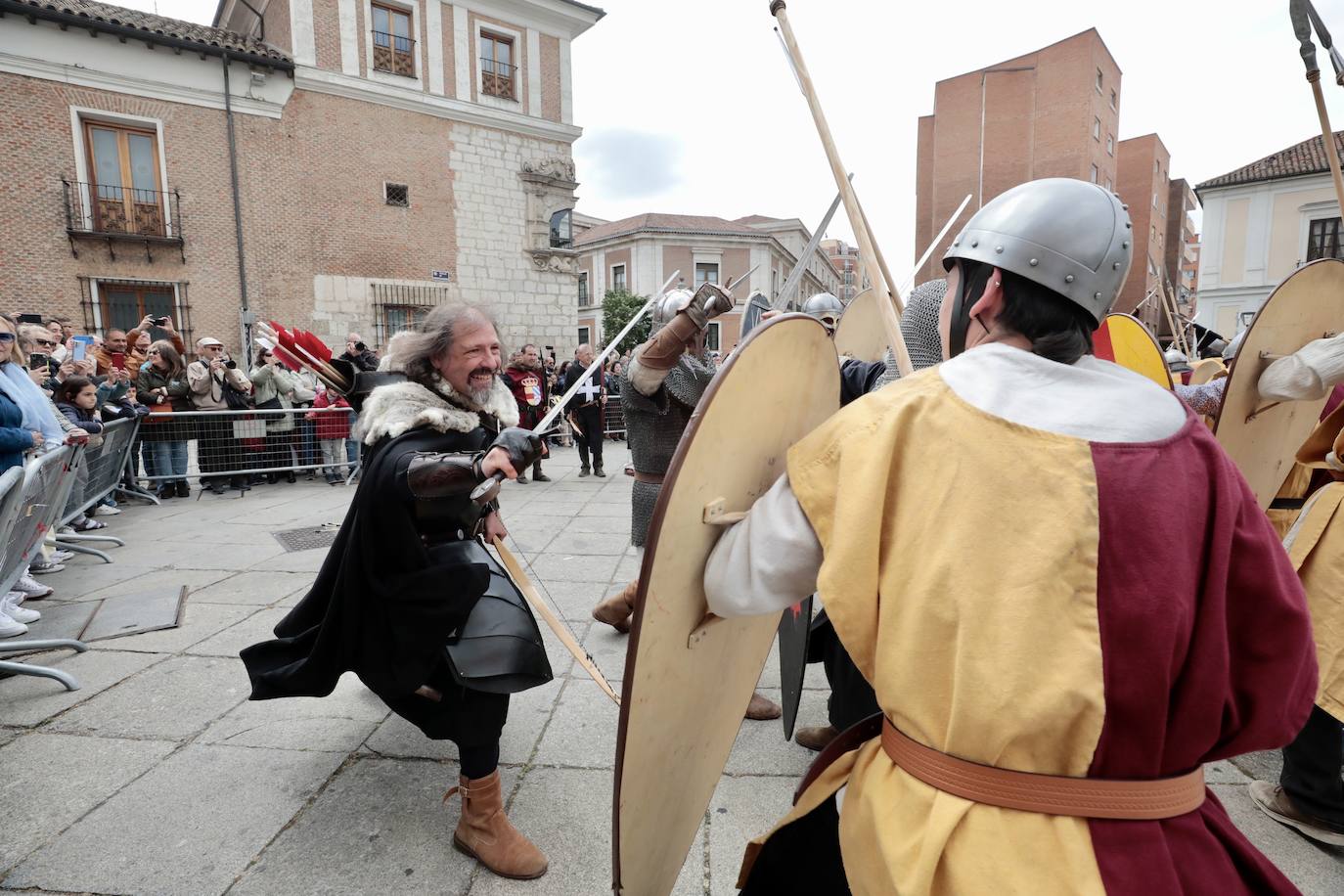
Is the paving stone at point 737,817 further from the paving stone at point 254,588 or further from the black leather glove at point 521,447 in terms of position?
the paving stone at point 254,588

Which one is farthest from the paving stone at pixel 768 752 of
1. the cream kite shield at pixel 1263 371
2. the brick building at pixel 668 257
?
the brick building at pixel 668 257

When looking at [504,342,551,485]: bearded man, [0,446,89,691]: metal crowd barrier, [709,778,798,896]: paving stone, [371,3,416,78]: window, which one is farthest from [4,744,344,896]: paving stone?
[371,3,416,78]: window

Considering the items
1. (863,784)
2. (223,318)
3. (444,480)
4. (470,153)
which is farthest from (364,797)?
(470,153)

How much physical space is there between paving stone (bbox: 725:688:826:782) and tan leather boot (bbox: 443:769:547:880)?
0.74m

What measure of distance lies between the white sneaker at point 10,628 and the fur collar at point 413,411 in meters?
2.73

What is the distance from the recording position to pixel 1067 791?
878 millimetres

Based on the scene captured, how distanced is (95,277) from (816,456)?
1712cm

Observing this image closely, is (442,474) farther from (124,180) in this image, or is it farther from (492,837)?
(124,180)

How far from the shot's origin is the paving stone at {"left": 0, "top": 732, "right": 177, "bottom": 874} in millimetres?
1983

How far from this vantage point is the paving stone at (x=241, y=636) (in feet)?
10.7

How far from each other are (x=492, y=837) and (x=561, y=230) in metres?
17.6

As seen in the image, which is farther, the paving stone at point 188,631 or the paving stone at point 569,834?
the paving stone at point 188,631

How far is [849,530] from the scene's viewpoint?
0.92m

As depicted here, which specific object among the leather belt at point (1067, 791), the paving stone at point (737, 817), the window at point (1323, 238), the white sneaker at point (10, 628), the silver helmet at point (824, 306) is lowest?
the paving stone at point (737, 817)
